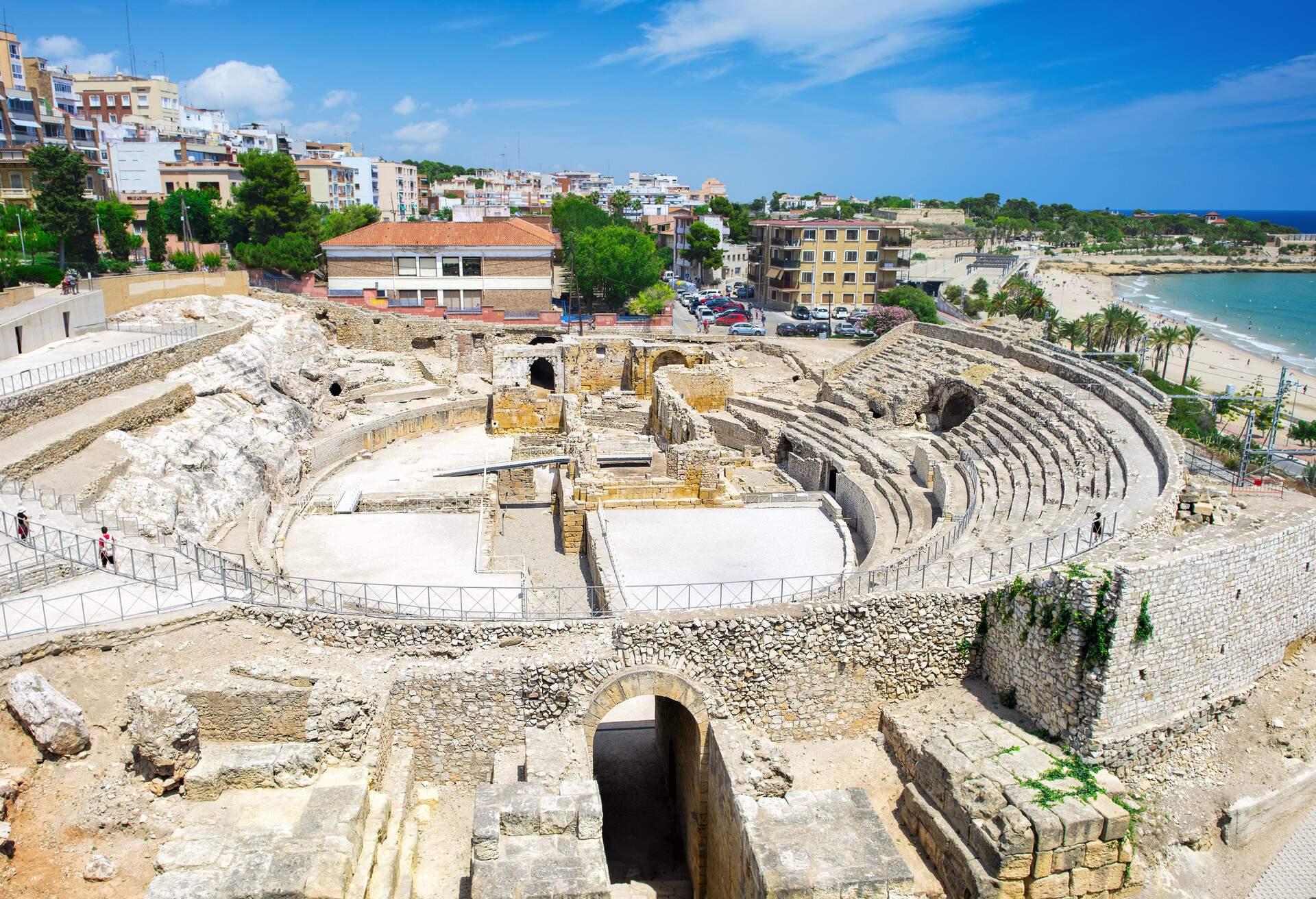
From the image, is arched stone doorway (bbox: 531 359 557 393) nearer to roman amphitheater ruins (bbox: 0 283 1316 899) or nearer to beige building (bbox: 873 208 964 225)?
roman amphitheater ruins (bbox: 0 283 1316 899)

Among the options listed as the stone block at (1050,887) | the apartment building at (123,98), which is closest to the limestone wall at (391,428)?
the stone block at (1050,887)

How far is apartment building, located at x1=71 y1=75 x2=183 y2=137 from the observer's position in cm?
7825

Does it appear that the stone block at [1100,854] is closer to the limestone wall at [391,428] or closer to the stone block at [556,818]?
the stone block at [556,818]

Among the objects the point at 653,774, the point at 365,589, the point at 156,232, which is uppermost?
the point at 156,232

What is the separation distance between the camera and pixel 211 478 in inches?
850

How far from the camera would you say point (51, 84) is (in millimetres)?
63438

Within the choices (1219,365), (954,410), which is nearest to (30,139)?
(954,410)

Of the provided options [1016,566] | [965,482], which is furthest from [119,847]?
[965,482]

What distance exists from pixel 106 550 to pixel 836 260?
47894mm

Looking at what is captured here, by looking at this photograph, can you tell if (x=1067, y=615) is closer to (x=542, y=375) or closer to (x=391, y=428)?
(x=391, y=428)

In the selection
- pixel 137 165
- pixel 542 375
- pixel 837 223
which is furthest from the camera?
pixel 137 165

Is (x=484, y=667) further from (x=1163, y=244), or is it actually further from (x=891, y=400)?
(x=1163, y=244)

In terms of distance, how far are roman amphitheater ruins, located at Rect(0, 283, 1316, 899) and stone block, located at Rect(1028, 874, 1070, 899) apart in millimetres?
34

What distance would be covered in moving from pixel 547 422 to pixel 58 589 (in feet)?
66.1
